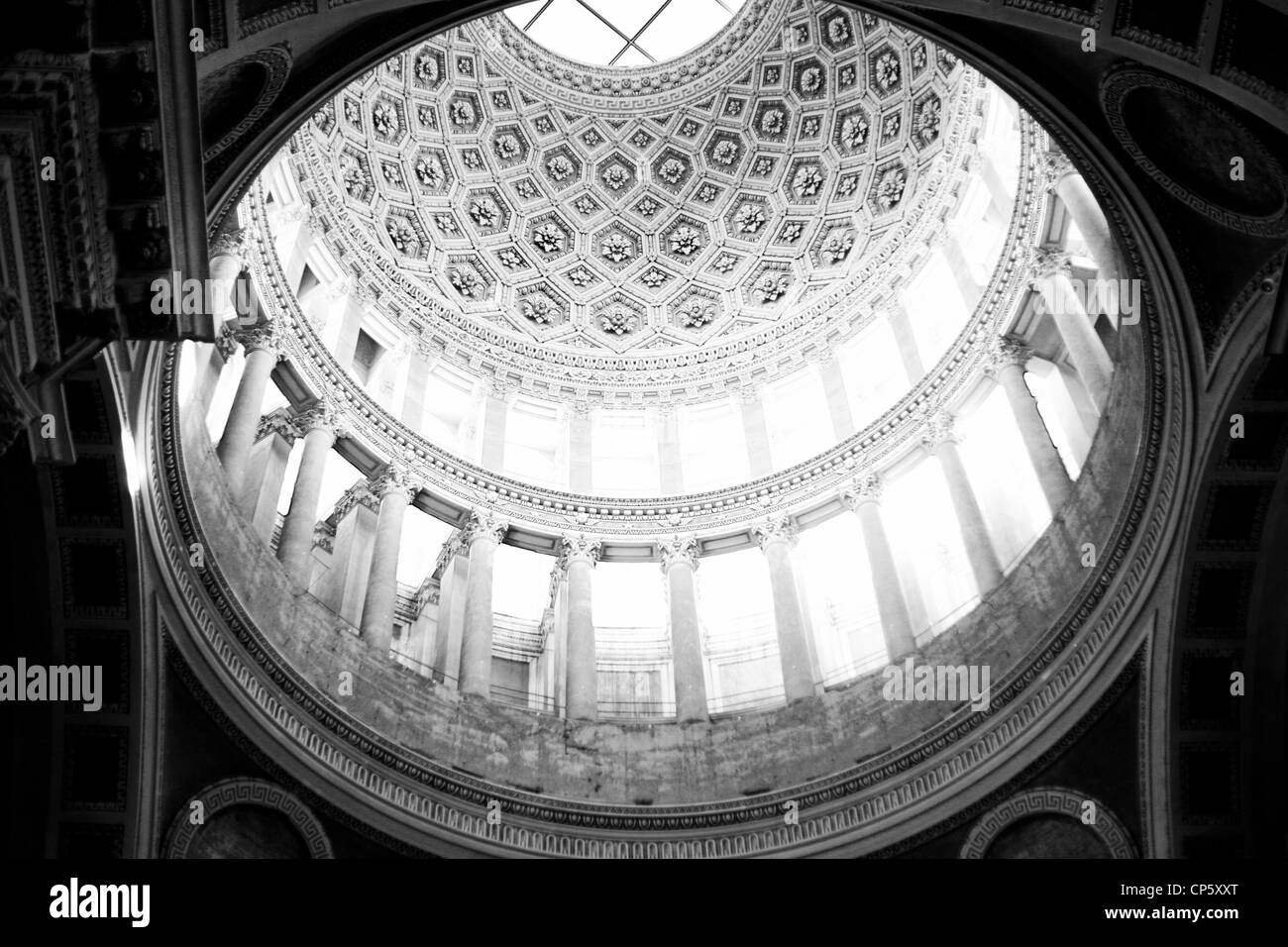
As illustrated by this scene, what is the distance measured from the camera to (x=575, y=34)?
3130 cm

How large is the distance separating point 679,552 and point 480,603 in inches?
177

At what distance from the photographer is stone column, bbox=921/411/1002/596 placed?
2188cm

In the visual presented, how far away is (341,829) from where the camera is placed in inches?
713

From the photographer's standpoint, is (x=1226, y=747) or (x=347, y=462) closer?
(x=1226, y=747)

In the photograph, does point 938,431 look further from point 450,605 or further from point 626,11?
point 626,11

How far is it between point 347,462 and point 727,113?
13.7m

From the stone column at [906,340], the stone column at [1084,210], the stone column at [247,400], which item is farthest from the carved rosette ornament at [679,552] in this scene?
the stone column at [1084,210]

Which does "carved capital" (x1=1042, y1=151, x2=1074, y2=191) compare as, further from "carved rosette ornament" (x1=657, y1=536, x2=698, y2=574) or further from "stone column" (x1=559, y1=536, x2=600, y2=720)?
"stone column" (x1=559, y1=536, x2=600, y2=720)

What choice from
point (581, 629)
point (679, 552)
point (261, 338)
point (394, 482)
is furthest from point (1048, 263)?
point (261, 338)

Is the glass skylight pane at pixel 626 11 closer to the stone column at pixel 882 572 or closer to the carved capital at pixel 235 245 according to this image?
the carved capital at pixel 235 245

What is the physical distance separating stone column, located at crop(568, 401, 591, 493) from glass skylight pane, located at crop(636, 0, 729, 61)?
30.1 feet

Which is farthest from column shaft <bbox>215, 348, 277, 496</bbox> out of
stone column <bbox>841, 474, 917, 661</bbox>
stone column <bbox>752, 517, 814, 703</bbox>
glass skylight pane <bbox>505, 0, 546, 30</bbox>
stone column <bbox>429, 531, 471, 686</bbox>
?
glass skylight pane <bbox>505, 0, 546, 30</bbox>

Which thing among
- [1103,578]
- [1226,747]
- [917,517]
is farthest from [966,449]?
[1226,747]
